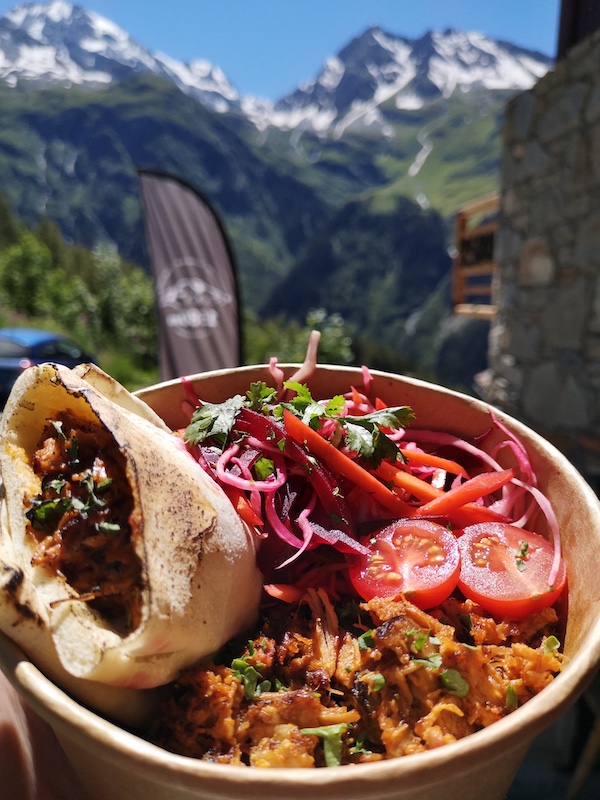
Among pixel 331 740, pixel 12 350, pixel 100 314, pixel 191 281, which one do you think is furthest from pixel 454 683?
pixel 100 314

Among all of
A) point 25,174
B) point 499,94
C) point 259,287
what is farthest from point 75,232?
point 499,94

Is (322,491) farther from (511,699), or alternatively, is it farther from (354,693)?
(511,699)

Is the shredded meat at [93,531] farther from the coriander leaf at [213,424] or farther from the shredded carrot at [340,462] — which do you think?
the shredded carrot at [340,462]

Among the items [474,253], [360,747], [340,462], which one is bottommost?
[360,747]

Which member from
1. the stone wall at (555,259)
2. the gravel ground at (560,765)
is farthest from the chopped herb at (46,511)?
the stone wall at (555,259)

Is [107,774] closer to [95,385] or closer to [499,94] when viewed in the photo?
[95,385]
